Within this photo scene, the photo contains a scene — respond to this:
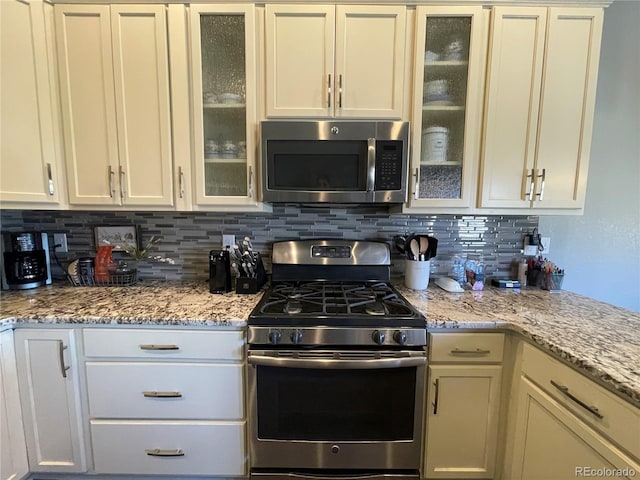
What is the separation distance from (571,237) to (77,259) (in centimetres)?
310

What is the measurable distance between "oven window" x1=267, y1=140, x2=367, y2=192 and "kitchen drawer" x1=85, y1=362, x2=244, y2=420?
944 millimetres

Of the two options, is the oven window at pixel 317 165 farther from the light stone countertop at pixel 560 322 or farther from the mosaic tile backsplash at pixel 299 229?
the light stone countertop at pixel 560 322

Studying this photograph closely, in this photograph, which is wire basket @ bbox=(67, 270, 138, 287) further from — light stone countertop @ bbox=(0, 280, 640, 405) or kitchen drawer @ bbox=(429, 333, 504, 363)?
kitchen drawer @ bbox=(429, 333, 504, 363)

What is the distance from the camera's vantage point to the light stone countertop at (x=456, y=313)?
99cm

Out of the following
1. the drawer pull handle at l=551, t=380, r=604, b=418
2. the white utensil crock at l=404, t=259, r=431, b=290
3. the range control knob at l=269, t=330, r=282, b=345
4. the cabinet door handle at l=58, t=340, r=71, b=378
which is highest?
the white utensil crock at l=404, t=259, r=431, b=290

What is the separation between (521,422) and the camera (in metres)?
1.22

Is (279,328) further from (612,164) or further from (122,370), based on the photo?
(612,164)

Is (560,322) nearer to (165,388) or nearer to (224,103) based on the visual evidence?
(165,388)

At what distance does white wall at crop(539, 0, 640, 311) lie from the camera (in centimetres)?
180

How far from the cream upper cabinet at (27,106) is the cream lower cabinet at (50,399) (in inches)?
29.2

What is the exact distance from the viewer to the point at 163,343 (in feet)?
4.33

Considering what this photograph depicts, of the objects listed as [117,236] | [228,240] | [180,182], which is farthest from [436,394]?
[117,236]

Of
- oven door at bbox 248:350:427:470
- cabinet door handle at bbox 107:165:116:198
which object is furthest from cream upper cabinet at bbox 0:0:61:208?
oven door at bbox 248:350:427:470

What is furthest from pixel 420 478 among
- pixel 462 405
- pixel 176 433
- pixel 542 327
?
pixel 176 433
